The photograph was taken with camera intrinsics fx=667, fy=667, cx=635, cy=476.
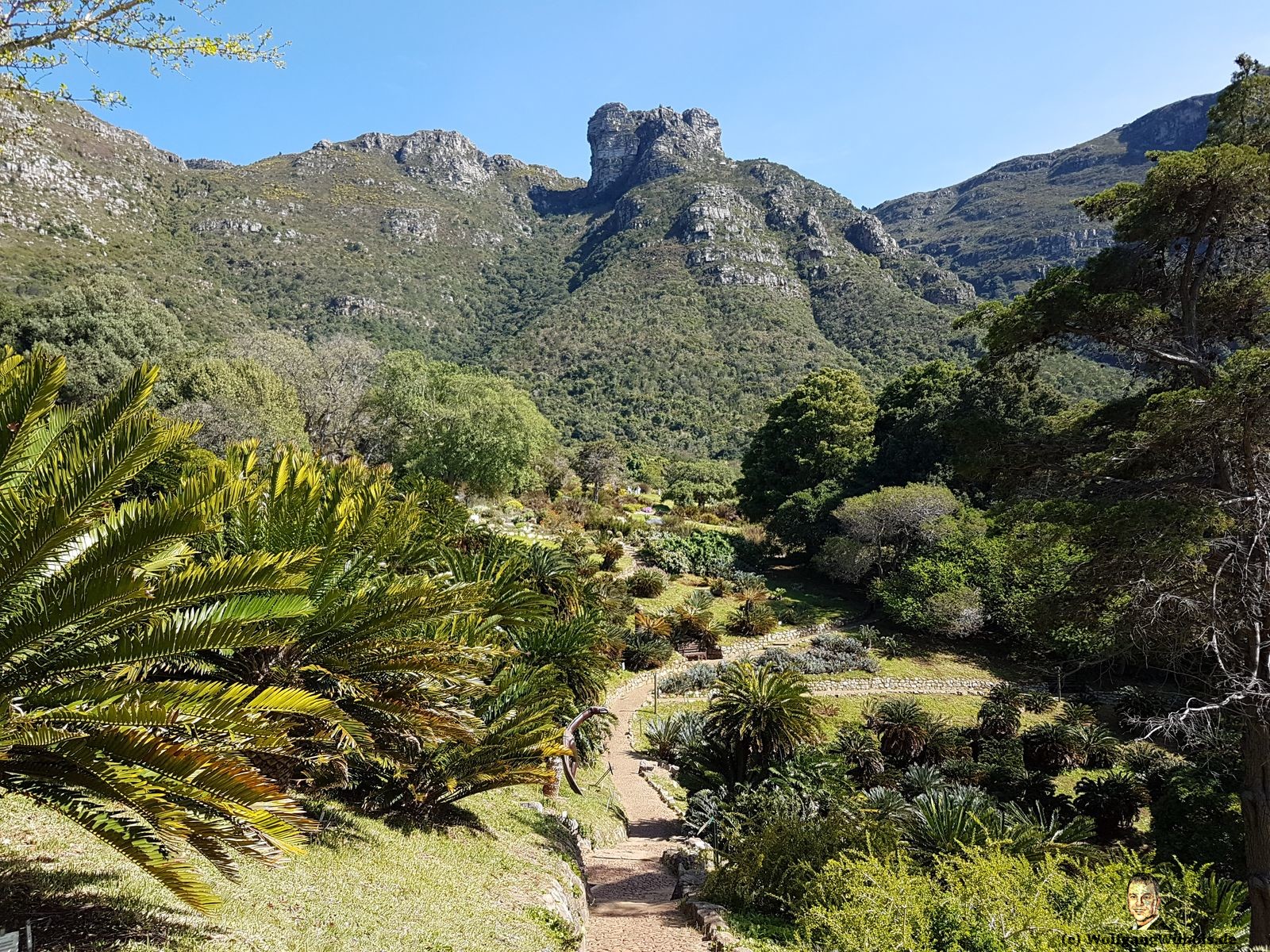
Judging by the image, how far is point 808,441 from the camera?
3703 centimetres

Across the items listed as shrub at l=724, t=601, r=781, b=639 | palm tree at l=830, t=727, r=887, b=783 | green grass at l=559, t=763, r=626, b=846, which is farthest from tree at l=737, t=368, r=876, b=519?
green grass at l=559, t=763, r=626, b=846

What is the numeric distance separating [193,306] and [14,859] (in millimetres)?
67299

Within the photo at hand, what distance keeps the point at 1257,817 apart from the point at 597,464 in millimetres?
40459

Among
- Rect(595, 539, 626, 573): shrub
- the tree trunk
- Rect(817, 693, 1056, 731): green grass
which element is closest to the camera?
the tree trunk

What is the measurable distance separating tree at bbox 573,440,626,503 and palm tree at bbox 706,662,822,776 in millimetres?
31649

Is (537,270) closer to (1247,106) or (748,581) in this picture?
(748,581)

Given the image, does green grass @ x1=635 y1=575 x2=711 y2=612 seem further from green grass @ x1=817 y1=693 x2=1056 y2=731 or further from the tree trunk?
the tree trunk

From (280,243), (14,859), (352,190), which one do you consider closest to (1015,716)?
(14,859)

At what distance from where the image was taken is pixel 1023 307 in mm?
9188

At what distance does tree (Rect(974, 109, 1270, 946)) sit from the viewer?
7.11m

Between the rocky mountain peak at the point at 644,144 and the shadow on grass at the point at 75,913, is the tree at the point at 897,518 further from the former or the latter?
the rocky mountain peak at the point at 644,144

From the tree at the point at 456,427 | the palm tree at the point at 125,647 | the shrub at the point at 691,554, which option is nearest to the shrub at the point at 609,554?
the shrub at the point at 691,554

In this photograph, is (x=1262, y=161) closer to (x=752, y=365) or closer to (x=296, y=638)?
(x=296, y=638)

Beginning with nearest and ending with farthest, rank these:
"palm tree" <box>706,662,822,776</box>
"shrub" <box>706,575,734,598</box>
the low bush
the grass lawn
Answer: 1. the grass lawn
2. "palm tree" <box>706,662,822,776</box>
3. the low bush
4. "shrub" <box>706,575,734,598</box>
